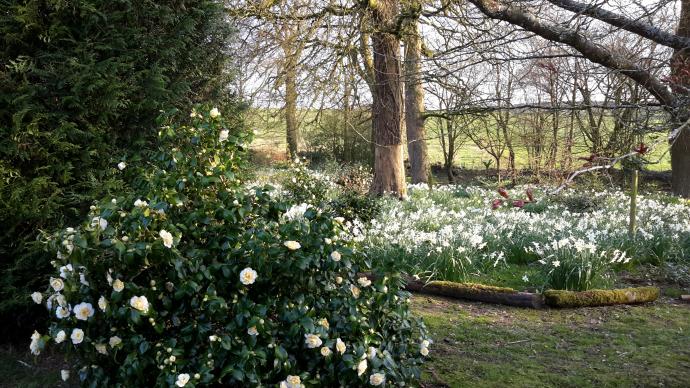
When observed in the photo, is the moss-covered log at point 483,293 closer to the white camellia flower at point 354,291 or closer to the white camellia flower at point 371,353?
the white camellia flower at point 354,291

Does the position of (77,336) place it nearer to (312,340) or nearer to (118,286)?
(118,286)

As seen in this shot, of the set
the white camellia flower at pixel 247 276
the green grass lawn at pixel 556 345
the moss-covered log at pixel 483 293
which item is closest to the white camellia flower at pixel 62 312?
the white camellia flower at pixel 247 276

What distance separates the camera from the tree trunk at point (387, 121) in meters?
9.09

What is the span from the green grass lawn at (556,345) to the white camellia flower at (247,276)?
1.44m

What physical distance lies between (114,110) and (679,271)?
566cm

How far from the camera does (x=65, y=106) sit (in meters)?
3.74

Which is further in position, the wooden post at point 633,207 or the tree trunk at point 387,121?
the tree trunk at point 387,121

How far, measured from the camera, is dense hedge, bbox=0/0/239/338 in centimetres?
359

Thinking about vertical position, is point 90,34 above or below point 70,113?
above

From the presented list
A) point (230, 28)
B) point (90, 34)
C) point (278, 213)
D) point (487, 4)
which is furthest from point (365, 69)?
point (278, 213)

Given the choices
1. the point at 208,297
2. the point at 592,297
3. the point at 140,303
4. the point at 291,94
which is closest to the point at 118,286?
the point at 140,303

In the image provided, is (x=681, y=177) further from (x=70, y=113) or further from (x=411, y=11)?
(x=70, y=113)

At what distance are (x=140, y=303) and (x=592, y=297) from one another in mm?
4029

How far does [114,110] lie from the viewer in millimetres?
3770
